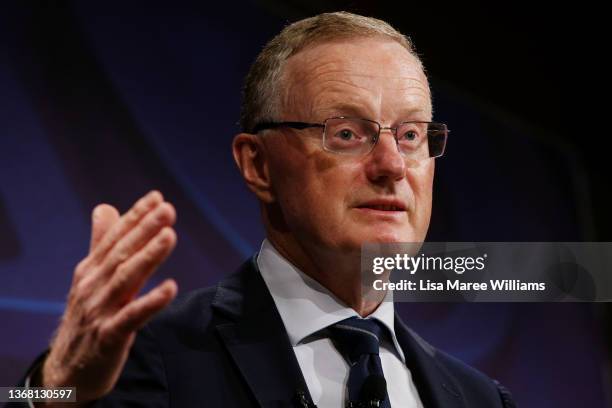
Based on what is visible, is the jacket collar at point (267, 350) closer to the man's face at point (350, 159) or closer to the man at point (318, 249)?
the man at point (318, 249)

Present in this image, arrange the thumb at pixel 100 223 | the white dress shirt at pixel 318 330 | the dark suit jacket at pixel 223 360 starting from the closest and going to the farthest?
1. the thumb at pixel 100 223
2. the dark suit jacket at pixel 223 360
3. the white dress shirt at pixel 318 330

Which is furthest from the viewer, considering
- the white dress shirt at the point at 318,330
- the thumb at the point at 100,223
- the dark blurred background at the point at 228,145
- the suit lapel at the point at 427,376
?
the dark blurred background at the point at 228,145

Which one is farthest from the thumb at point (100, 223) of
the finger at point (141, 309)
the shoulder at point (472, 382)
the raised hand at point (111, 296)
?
the shoulder at point (472, 382)

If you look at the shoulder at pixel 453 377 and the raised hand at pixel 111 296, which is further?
the shoulder at pixel 453 377

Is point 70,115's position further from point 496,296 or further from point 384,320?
point 496,296

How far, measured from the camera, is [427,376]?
5.44 feet

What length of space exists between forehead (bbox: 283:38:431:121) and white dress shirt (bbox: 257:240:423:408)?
323mm

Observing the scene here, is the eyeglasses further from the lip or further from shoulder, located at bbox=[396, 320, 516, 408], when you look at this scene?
shoulder, located at bbox=[396, 320, 516, 408]

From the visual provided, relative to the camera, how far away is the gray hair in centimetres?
169

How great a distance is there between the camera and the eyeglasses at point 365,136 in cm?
158

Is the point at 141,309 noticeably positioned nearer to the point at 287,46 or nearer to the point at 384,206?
the point at 384,206

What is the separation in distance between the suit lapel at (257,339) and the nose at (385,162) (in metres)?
0.33

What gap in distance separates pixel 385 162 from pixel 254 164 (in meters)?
0.33

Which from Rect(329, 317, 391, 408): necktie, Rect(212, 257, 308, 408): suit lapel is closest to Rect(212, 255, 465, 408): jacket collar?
Rect(212, 257, 308, 408): suit lapel
